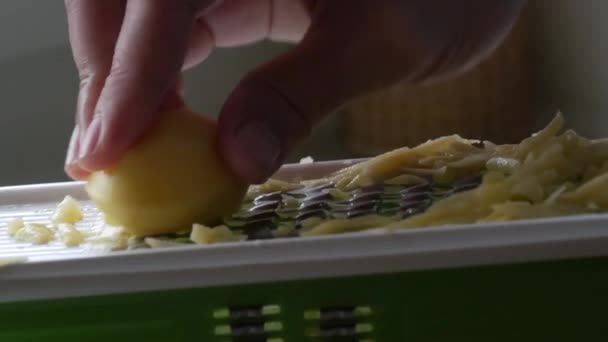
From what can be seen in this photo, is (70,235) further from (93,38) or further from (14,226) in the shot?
(93,38)

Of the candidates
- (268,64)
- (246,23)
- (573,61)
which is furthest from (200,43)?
(573,61)

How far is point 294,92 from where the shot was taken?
0.60m

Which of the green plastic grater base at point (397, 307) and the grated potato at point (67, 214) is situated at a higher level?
the grated potato at point (67, 214)

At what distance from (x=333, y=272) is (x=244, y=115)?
17cm

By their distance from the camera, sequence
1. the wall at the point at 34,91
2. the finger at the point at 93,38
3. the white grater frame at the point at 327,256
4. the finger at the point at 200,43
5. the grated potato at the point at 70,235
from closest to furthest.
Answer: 1. the white grater frame at the point at 327,256
2. the grated potato at the point at 70,235
3. the finger at the point at 93,38
4. the finger at the point at 200,43
5. the wall at the point at 34,91

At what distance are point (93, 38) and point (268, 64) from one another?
17 cm

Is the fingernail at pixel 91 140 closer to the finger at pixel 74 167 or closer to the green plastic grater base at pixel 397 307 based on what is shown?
the finger at pixel 74 167

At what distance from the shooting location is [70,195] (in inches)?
28.3

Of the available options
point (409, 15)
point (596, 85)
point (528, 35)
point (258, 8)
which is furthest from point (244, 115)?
point (528, 35)

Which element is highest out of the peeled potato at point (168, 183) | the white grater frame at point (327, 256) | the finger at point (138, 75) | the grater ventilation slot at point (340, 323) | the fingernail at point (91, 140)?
the finger at point (138, 75)

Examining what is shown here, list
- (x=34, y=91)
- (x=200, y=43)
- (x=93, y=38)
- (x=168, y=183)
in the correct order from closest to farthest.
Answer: (x=168, y=183) → (x=93, y=38) → (x=200, y=43) → (x=34, y=91)

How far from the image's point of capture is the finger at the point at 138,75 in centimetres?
55

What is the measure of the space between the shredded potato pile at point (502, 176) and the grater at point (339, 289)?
5 centimetres

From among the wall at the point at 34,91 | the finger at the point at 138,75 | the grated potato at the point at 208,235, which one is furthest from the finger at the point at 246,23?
the wall at the point at 34,91
